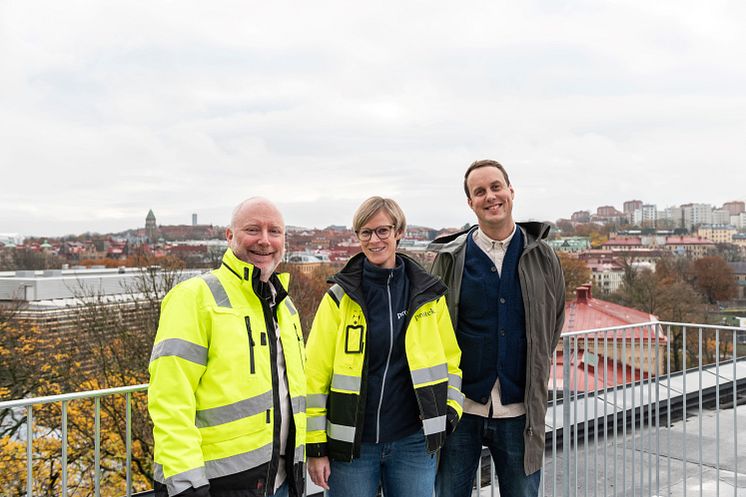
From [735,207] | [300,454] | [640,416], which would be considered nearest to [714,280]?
[640,416]

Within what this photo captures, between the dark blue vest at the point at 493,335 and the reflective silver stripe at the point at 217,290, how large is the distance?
0.99m

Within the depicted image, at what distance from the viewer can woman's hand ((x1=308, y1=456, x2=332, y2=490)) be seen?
81.7 inches

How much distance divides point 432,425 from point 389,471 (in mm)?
226

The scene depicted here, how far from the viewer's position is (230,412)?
1677mm

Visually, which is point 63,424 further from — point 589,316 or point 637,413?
point 589,316

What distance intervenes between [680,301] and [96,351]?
33.7 meters

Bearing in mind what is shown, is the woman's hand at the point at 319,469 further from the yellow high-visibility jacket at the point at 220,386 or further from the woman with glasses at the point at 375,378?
the yellow high-visibility jacket at the point at 220,386

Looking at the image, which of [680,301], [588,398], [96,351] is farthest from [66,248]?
[588,398]

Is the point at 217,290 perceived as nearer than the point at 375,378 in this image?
Yes

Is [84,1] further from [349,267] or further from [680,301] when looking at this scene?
[349,267]

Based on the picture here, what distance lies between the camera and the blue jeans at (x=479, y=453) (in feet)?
7.65

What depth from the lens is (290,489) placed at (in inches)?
75.3

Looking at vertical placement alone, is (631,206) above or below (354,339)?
above

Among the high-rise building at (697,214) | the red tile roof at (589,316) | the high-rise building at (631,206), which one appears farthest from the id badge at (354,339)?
the high-rise building at (697,214)
